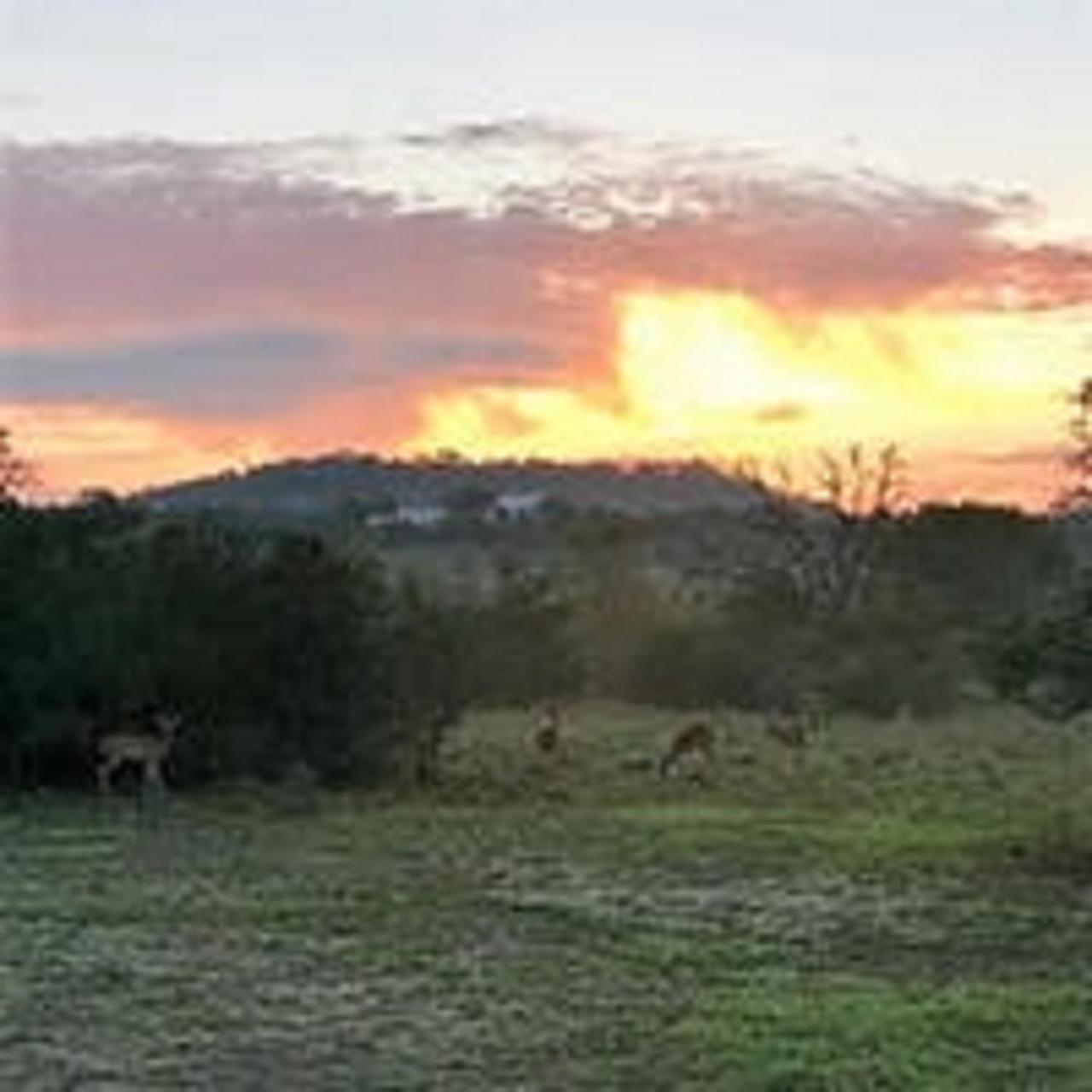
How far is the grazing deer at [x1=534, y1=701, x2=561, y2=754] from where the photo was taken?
50.2 meters

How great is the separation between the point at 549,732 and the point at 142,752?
34.0 feet

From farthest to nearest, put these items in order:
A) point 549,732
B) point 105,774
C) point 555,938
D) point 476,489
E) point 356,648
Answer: point 476,489 → point 549,732 → point 356,648 → point 105,774 → point 555,938

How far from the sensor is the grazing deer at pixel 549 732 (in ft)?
165

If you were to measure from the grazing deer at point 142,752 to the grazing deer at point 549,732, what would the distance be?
329 inches

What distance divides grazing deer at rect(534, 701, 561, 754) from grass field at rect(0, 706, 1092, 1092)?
5.83 metres

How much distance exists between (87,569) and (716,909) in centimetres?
2134

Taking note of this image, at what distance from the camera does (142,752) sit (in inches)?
1661

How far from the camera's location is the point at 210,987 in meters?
21.8

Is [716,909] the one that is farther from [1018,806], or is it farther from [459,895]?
[1018,806]

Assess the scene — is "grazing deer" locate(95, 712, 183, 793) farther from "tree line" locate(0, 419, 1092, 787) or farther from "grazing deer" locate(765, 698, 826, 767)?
"grazing deer" locate(765, 698, 826, 767)

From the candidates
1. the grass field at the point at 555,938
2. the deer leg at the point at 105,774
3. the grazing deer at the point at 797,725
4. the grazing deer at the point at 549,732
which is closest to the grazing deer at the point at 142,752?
the deer leg at the point at 105,774

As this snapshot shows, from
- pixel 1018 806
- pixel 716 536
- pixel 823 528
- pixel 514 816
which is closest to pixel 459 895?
pixel 514 816

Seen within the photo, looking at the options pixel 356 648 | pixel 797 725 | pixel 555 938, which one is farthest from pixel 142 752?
pixel 555 938

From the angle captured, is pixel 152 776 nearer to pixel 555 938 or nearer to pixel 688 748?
pixel 688 748
